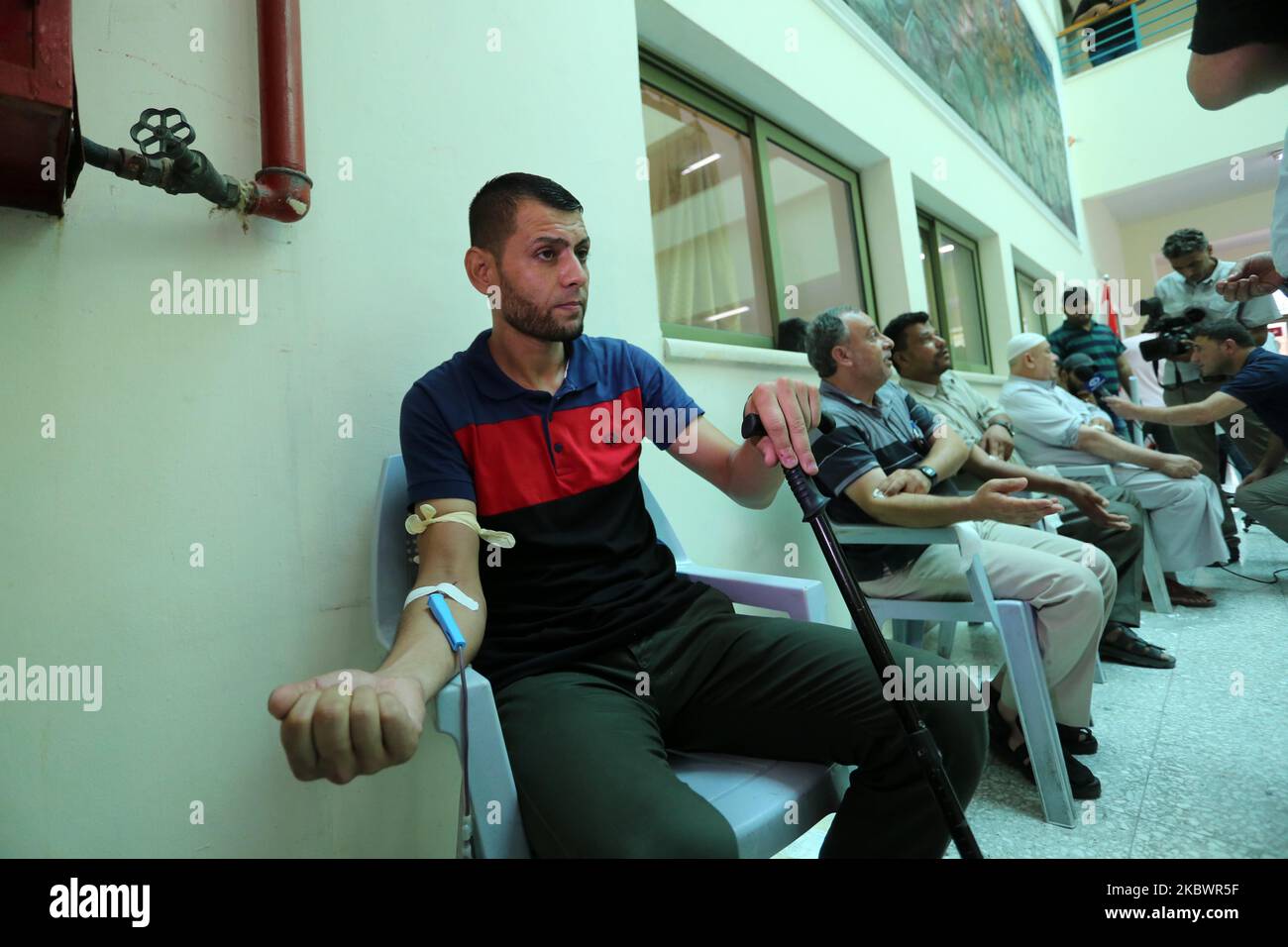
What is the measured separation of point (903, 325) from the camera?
2.81m

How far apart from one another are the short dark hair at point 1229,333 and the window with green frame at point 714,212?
2224mm

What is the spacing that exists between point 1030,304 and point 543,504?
25.1 ft

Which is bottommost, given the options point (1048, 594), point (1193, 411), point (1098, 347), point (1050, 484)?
point (1048, 594)

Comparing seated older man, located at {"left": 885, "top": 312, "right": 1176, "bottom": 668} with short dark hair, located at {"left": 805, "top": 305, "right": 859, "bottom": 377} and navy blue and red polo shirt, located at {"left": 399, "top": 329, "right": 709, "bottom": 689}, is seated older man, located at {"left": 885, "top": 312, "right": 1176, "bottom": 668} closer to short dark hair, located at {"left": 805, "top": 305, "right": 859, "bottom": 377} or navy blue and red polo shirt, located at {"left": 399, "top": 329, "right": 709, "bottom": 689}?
short dark hair, located at {"left": 805, "top": 305, "right": 859, "bottom": 377}

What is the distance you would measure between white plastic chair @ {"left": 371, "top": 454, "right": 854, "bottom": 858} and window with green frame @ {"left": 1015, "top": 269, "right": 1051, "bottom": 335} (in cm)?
656

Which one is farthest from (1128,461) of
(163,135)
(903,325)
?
(163,135)

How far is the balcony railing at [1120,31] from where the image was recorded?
6609mm

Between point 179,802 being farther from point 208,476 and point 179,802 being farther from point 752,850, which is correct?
point 752,850

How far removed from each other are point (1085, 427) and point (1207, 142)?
5860mm

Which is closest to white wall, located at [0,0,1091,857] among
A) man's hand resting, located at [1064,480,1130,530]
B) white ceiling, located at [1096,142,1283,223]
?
man's hand resting, located at [1064,480,1130,530]

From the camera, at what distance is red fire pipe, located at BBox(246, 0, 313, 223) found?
45.1 inches

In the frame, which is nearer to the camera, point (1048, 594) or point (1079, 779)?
point (1079, 779)

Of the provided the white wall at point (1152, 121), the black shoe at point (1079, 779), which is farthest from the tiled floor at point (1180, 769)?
the white wall at point (1152, 121)

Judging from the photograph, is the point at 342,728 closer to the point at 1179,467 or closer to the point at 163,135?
the point at 163,135
